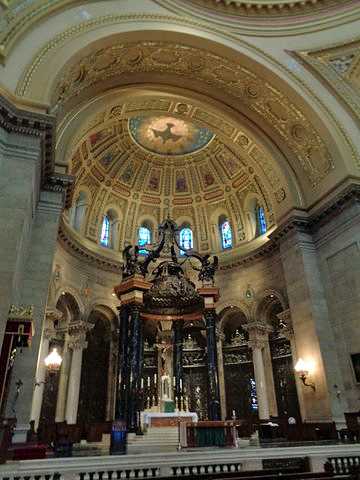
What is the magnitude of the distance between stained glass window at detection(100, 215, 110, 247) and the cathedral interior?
0.08m

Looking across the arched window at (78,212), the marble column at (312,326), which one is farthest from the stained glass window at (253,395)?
the arched window at (78,212)

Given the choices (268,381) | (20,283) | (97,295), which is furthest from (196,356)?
(20,283)

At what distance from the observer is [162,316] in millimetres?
16109

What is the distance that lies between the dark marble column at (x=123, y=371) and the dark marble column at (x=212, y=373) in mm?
2864

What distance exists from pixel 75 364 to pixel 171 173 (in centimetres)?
1269

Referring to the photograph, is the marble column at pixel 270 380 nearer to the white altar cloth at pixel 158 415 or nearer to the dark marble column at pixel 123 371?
the white altar cloth at pixel 158 415

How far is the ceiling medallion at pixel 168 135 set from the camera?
2136 centimetres

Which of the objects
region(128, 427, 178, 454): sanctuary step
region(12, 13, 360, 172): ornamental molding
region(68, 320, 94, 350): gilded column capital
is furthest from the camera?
region(68, 320, 94, 350): gilded column capital

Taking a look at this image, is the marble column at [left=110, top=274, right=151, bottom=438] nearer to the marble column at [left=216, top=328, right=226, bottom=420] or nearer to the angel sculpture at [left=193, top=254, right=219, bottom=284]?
the angel sculpture at [left=193, top=254, right=219, bottom=284]

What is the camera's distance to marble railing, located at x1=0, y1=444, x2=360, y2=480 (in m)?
5.82

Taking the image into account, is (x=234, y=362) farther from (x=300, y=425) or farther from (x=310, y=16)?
(x=310, y=16)

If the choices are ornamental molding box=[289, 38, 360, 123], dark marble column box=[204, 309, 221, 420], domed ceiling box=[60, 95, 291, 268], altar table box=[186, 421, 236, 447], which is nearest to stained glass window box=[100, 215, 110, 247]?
domed ceiling box=[60, 95, 291, 268]

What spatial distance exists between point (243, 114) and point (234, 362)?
13.0 metres

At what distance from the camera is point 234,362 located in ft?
66.6
